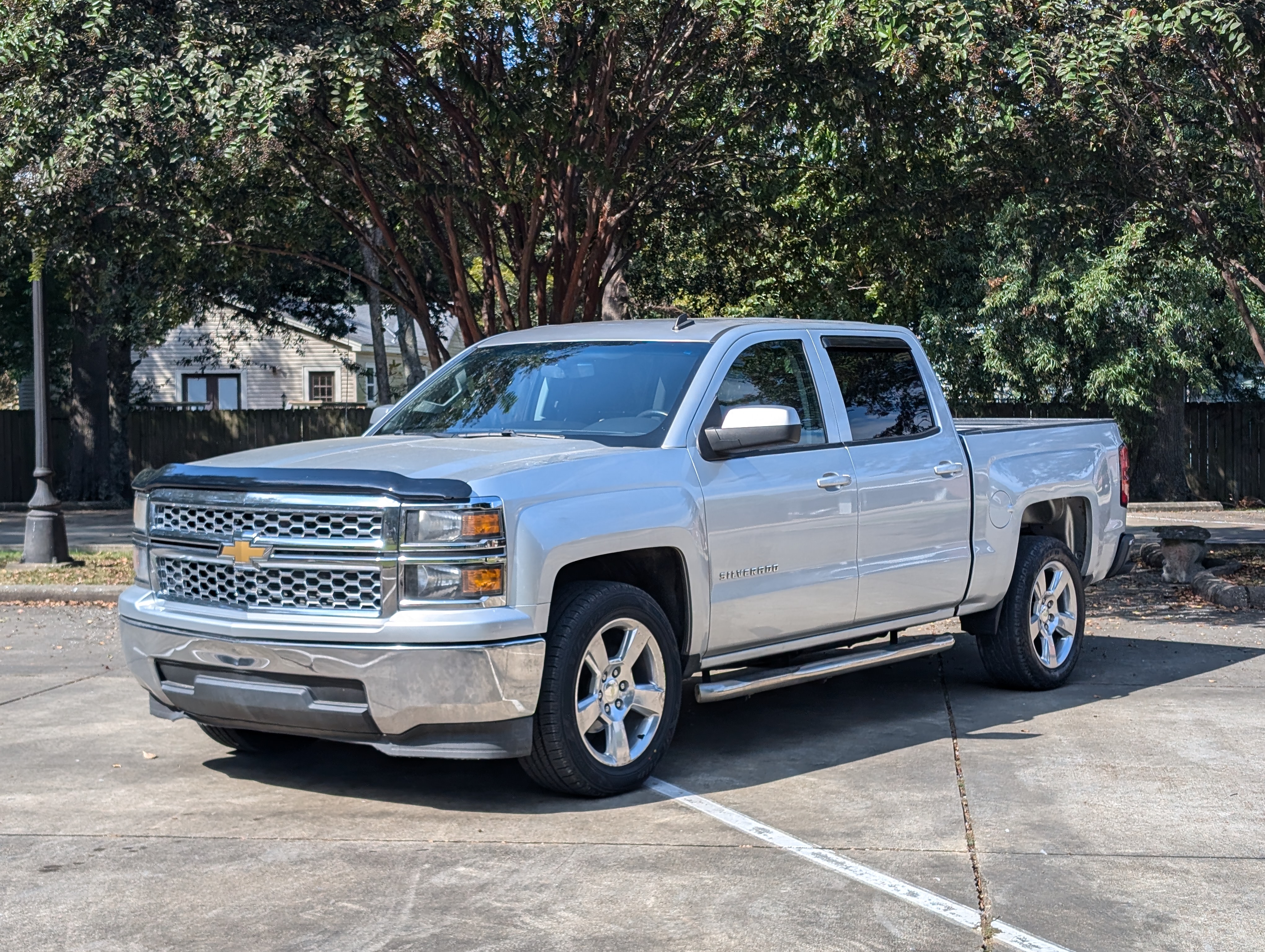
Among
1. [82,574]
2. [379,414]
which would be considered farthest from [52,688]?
[82,574]

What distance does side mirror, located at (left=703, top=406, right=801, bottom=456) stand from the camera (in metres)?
6.59

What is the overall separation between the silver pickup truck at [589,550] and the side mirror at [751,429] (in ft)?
0.04

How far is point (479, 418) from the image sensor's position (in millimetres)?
7266

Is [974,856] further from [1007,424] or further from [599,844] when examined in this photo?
[1007,424]

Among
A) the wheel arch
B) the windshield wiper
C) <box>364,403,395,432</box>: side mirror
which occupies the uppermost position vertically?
<box>364,403,395,432</box>: side mirror

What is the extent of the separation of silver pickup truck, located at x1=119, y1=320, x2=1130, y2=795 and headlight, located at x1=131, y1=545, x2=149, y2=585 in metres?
0.02

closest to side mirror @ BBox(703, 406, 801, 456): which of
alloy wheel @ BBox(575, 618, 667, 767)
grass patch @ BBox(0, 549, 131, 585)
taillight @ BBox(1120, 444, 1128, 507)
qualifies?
alloy wheel @ BBox(575, 618, 667, 767)

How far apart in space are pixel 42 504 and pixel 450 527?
430 inches

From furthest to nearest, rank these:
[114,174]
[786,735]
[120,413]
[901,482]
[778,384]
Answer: [120,413], [114,174], [901,482], [786,735], [778,384]

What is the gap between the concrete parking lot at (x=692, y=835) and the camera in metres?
4.62

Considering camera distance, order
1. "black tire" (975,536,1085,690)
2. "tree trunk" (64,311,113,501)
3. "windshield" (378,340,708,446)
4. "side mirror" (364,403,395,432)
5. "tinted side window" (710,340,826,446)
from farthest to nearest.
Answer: "tree trunk" (64,311,113,501) < "black tire" (975,536,1085,690) < "side mirror" (364,403,395,432) < "tinted side window" (710,340,826,446) < "windshield" (378,340,708,446)

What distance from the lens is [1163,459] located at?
87.4ft

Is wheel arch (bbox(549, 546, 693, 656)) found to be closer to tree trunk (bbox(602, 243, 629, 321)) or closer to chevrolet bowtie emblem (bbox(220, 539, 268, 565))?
chevrolet bowtie emblem (bbox(220, 539, 268, 565))

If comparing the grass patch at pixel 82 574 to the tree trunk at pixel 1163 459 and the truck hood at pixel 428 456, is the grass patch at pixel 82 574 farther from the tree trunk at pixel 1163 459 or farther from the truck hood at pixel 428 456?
the tree trunk at pixel 1163 459
